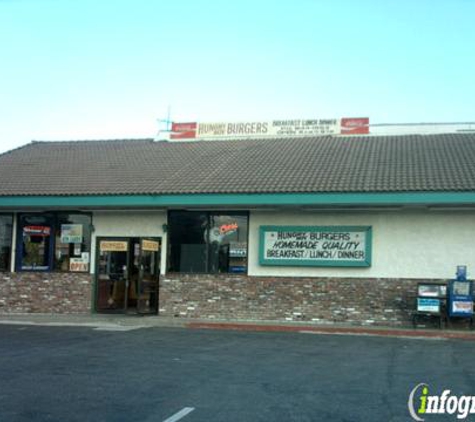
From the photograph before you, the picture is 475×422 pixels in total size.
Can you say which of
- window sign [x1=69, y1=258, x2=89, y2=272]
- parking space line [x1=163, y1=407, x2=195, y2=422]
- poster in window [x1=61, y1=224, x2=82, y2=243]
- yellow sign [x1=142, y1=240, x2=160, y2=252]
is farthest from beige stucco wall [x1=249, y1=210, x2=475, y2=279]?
parking space line [x1=163, y1=407, x2=195, y2=422]

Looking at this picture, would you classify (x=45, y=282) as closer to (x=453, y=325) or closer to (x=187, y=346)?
(x=187, y=346)

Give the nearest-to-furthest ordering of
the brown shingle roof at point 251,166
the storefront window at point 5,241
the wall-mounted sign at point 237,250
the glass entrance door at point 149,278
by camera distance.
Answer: the brown shingle roof at point 251,166 → the wall-mounted sign at point 237,250 → the glass entrance door at point 149,278 → the storefront window at point 5,241

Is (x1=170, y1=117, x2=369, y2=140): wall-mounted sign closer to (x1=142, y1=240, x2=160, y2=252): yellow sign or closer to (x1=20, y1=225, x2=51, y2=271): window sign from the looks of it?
(x1=142, y1=240, x2=160, y2=252): yellow sign

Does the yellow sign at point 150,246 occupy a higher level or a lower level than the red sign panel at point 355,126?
lower

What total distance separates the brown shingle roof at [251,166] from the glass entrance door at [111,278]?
2.00 m

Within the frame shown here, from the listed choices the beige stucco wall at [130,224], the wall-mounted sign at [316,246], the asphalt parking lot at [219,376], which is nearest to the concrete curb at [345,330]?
the asphalt parking lot at [219,376]

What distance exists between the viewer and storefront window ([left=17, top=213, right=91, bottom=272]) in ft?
68.9

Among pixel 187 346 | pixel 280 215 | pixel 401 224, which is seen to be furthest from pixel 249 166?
pixel 187 346

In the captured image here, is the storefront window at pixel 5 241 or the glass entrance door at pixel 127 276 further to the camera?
the storefront window at pixel 5 241

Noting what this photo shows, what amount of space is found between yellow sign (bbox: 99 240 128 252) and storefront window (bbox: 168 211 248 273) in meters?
1.54

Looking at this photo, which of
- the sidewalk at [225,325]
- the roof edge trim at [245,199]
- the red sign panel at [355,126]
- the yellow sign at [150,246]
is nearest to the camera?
the sidewalk at [225,325]

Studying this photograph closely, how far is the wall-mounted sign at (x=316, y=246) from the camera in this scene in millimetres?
18547

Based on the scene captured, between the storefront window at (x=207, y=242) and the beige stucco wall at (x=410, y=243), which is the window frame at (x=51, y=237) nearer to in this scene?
the storefront window at (x=207, y=242)

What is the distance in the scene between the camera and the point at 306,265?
1892cm
